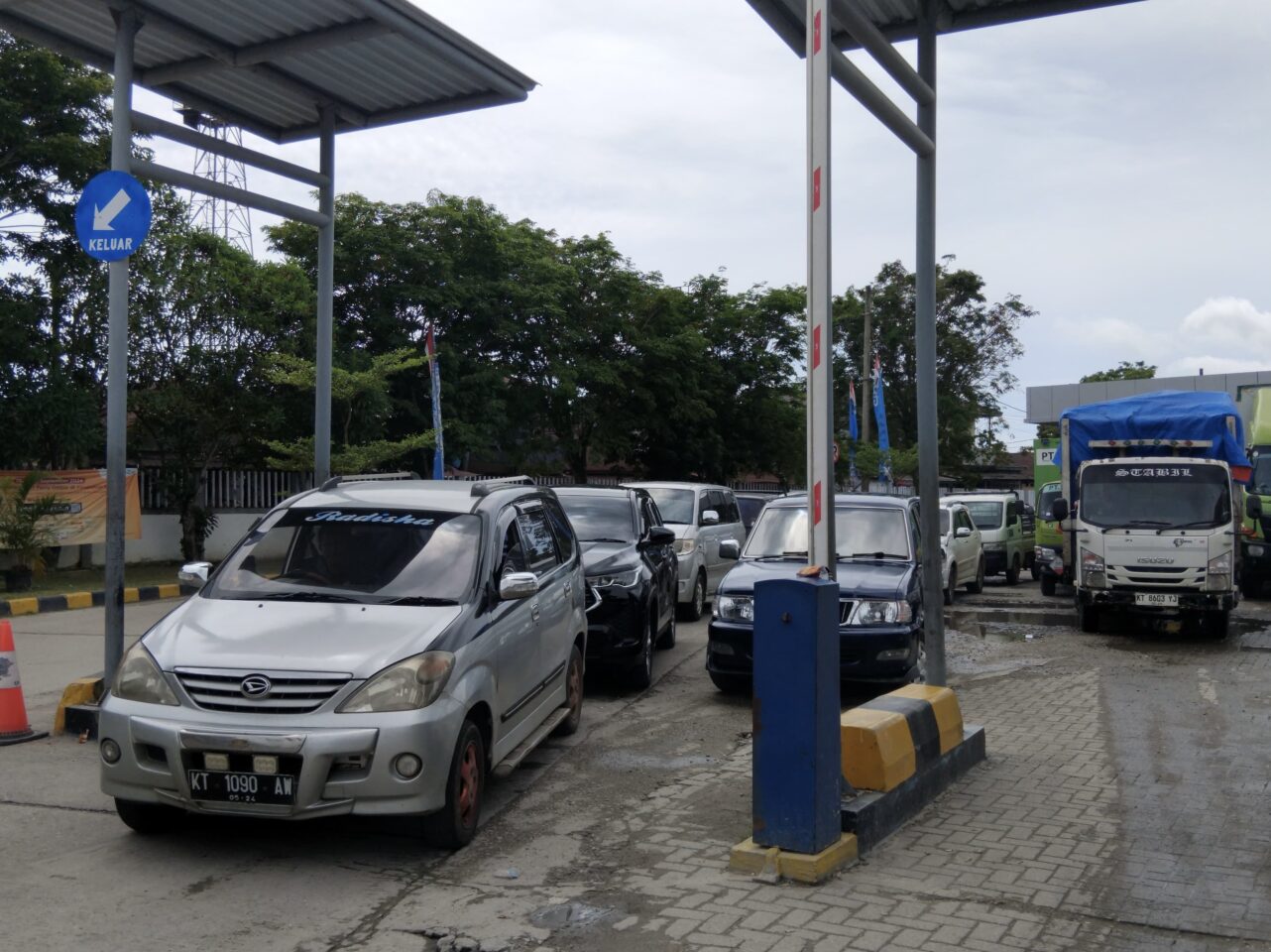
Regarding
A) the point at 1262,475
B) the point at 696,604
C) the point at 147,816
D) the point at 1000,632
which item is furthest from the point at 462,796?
the point at 1262,475

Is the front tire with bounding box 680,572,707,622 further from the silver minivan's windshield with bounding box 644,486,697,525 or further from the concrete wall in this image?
the concrete wall

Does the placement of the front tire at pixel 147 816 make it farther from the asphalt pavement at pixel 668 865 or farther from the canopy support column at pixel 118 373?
the canopy support column at pixel 118 373

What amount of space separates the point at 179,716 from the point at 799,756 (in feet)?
9.28

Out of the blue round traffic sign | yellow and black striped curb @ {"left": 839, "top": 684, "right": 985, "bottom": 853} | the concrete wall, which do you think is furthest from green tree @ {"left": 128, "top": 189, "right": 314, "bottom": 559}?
yellow and black striped curb @ {"left": 839, "top": 684, "right": 985, "bottom": 853}

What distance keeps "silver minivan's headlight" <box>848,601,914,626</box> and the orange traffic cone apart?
6.09 m

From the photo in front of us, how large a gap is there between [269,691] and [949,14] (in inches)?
247

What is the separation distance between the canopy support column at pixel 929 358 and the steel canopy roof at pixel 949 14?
140 mm

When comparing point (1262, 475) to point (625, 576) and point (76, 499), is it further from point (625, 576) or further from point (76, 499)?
point (76, 499)

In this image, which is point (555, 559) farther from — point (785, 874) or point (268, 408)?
point (268, 408)

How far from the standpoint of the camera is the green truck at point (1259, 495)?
19.1 m

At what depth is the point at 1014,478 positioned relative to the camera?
235 feet

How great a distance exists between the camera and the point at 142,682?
18.7 feet

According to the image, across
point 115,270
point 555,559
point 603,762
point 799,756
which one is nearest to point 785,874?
point 799,756

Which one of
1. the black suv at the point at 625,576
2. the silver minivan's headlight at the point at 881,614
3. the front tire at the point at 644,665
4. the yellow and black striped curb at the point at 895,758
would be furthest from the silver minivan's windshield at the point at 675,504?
the yellow and black striped curb at the point at 895,758
